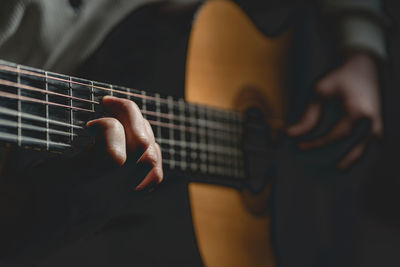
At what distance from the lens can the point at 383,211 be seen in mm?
1303

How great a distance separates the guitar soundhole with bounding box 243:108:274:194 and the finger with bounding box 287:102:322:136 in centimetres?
8

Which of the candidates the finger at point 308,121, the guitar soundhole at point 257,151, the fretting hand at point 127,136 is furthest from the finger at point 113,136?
the finger at point 308,121

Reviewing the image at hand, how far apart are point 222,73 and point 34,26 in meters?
0.34

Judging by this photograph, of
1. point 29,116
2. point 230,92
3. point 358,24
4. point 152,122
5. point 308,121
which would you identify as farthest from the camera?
point 358,24

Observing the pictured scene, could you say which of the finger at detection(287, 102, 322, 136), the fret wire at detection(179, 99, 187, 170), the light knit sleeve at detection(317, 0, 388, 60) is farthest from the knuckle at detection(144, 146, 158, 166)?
the light knit sleeve at detection(317, 0, 388, 60)

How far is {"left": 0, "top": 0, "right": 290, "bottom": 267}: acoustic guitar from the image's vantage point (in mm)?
503

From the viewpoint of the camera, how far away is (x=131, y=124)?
51 cm

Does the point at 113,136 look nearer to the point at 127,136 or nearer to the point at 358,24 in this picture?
the point at 127,136

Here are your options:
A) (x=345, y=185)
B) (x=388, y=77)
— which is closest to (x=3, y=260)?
(x=345, y=185)

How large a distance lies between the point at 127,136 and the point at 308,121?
57 centimetres

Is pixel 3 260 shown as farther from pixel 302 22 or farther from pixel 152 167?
pixel 302 22

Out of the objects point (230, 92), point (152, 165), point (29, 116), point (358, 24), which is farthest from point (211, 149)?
point (358, 24)

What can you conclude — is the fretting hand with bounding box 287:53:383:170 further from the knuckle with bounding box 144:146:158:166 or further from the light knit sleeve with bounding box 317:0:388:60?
the knuckle with bounding box 144:146:158:166

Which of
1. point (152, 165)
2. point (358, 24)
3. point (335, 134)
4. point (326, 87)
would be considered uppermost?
point (358, 24)
